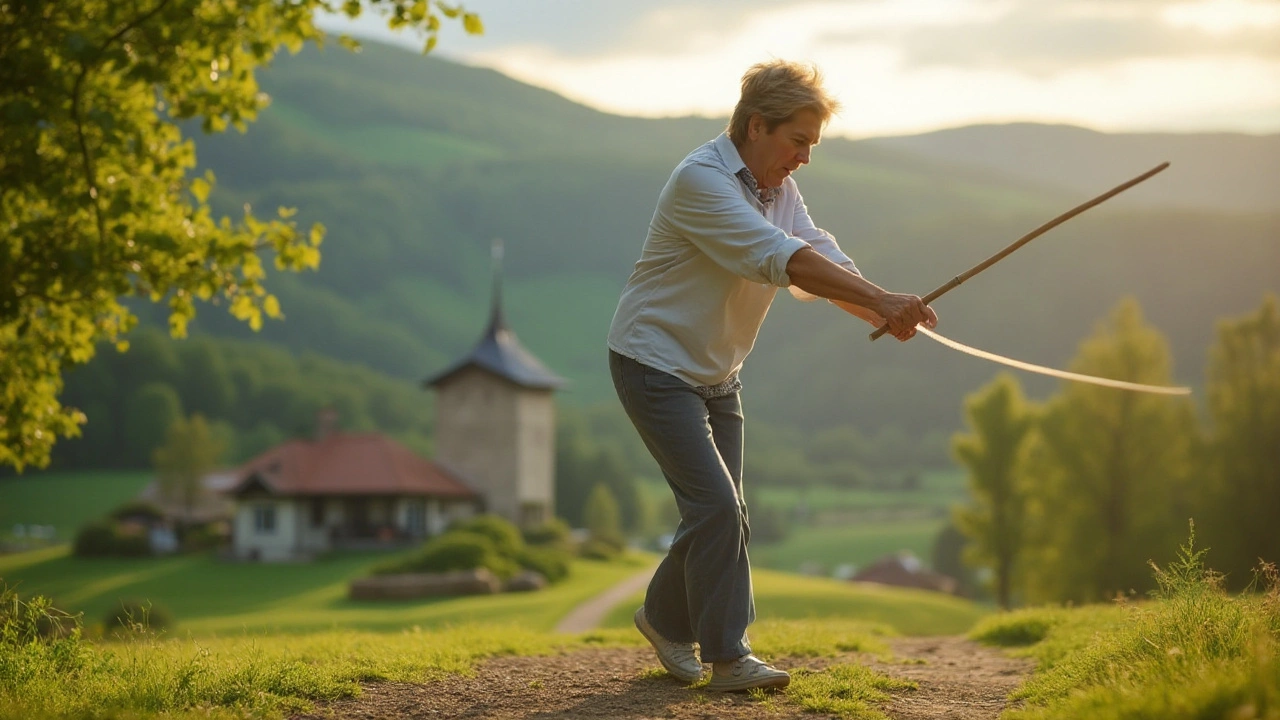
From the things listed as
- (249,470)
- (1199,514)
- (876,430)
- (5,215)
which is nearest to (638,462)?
(876,430)

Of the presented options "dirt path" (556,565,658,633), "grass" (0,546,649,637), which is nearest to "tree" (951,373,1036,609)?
"dirt path" (556,565,658,633)

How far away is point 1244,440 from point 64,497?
90.1m

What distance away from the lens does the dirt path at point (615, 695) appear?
5.80 m

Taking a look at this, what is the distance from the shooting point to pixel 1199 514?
38.8m

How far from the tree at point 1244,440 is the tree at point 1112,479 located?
1.20 m

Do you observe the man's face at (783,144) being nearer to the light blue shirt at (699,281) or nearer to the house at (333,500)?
the light blue shirt at (699,281)

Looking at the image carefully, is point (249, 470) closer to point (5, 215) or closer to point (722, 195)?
point (5, 215)

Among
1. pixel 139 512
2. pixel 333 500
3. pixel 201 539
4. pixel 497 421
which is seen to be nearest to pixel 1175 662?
pixel 333 500

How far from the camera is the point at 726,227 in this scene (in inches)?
230

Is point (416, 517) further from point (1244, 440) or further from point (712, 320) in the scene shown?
point (712, 320)

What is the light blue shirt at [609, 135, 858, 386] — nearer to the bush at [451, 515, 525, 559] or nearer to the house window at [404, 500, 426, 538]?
the bush at [451, 515, 525, 559]

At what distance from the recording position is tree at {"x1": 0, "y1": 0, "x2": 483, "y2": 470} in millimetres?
9633

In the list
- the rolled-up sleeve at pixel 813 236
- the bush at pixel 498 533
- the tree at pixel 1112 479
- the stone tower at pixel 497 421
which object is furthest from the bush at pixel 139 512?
the rolled-up sleeve at pixel 813 236

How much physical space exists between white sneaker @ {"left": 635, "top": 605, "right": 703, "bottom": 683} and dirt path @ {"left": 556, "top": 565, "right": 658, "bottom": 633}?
18394mm
